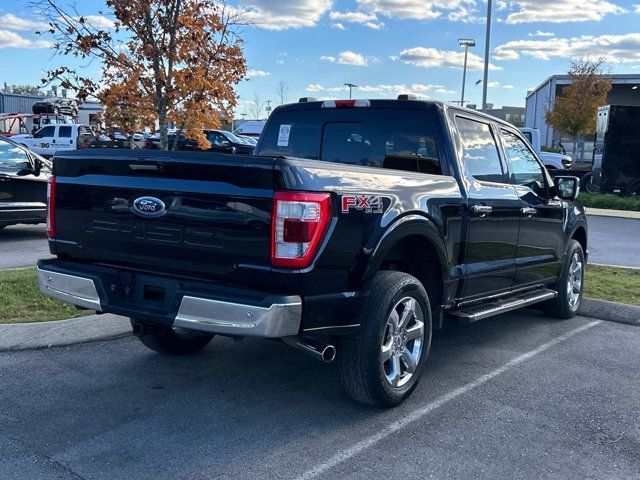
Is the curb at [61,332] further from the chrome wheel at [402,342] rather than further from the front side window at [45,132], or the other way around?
the front side window at [45,132]

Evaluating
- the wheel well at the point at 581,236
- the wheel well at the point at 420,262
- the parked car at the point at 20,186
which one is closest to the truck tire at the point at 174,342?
the wheel well at the point at 420,262

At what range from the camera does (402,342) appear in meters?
4.18

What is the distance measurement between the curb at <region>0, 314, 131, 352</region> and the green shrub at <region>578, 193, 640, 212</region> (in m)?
15.8

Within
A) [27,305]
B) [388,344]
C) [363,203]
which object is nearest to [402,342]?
[388,344]

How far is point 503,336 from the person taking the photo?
600 cm

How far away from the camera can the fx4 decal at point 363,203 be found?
3.62 metres

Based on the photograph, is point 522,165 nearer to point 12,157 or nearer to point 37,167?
point 37,167

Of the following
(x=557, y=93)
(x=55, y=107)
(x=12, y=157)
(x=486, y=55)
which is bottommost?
(x=12, y=157)

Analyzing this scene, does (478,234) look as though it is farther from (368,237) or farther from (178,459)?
(178,459)

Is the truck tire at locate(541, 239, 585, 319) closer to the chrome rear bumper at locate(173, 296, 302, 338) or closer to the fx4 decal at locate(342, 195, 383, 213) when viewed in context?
the fx4 decal at locate(342, 195, 383, 213)

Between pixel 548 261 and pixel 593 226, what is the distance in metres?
9.39

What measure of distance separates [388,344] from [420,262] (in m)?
0.80

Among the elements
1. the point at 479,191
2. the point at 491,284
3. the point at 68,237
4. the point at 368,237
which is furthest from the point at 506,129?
the point at 68,237

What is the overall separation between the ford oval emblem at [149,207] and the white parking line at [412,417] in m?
1.65
